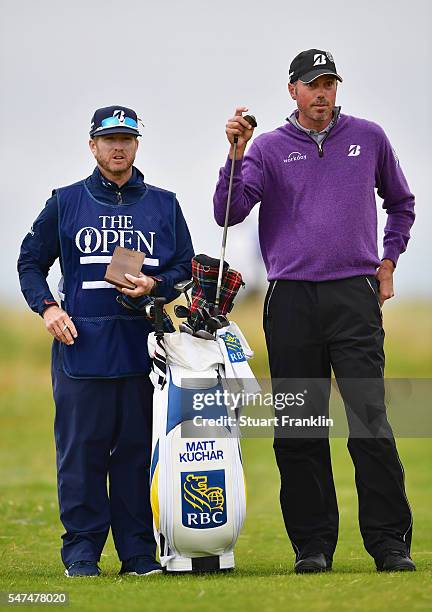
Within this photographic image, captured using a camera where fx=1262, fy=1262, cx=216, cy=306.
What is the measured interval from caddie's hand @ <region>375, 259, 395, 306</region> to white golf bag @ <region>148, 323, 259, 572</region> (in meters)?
0.81

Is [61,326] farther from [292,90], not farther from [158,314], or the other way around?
[292,90]

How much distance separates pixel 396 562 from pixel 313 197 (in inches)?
67.7

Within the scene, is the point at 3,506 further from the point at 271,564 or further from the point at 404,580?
the point at 404,580

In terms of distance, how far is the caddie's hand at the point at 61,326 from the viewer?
19.5 ft

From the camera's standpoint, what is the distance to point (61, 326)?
19.5 ft

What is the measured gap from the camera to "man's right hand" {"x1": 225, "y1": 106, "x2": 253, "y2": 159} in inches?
227

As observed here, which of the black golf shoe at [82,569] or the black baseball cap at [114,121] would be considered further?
the black baseball cap at [114,121]

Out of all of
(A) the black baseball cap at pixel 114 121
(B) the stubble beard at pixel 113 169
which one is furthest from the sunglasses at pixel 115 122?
(B) the stubble beard at pixel 113 169

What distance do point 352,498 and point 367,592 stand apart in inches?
242

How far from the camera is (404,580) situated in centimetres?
517

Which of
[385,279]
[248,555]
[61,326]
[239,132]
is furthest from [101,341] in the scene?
[248,555]

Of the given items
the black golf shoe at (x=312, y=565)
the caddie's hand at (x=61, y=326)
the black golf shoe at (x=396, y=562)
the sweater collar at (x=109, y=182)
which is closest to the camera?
the black golf shoe at (x=396, y=562)

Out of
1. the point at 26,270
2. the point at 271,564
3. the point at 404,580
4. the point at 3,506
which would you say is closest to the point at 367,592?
the point at 404,580

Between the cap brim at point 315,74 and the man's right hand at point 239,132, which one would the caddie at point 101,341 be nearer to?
the man's right hand at point 239,132
